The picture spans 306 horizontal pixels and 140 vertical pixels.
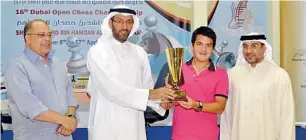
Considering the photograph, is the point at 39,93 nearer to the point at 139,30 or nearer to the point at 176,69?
the point at 176,69

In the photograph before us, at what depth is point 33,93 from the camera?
3.08m

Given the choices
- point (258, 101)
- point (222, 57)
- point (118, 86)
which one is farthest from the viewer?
point (222, 57)

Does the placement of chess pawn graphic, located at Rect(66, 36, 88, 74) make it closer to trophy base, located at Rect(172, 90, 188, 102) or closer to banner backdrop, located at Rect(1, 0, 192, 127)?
banner backdrop, located at Rect(1, 0, 192, 127)

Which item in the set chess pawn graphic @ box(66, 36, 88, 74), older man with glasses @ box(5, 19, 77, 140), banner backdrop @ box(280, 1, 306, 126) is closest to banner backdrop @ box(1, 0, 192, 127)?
chess pawn graphic @ box(66, 36, 88, 74)

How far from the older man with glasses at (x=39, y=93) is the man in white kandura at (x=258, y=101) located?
4.32 feet

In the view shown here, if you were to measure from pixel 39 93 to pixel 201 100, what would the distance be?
1.18 m

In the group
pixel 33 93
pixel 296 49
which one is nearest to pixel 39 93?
pixel 33 93

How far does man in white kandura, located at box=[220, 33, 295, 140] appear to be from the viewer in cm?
349

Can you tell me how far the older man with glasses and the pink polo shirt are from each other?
80 cm

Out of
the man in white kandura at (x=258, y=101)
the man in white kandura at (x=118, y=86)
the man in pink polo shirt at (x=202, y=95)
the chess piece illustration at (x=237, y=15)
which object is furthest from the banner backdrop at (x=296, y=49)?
the man in white kandura at (x=118, y=86)

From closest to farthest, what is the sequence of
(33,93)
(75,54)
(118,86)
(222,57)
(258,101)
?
(33,93), (118,86), (258,101), (75,54), (222,57)

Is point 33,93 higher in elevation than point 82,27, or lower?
lower

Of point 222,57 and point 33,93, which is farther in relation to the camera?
point 222,57

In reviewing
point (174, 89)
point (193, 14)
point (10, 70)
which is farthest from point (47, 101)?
point (193, 14)
